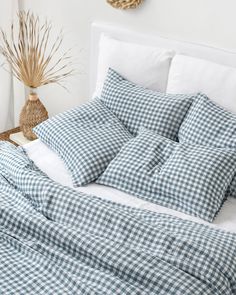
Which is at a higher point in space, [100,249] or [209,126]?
[209,126]

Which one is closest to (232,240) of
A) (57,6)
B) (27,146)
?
(27,146)

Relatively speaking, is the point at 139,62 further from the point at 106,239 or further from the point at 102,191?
the point at 106,239

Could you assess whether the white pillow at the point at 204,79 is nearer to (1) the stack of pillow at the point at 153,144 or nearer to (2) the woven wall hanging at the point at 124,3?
(1) the stack of pillow at the point at 153,144

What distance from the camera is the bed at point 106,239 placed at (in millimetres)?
1440

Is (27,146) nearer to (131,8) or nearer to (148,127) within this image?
(148,127)

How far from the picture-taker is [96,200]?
1.78 metres

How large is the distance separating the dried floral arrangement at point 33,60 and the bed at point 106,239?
99 centimetres

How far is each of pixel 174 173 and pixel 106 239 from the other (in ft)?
1.74

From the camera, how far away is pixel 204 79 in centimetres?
230

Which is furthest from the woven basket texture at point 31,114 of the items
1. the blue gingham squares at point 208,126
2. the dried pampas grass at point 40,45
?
the blue gingham squares at point 208,126

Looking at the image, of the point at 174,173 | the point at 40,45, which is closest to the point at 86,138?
the point at 174,173

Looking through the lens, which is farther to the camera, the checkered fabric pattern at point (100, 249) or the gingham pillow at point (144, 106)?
the gingham pillow at point (144, 106)

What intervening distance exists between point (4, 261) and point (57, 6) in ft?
6.69

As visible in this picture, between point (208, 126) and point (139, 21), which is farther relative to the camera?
point (139, 21)
